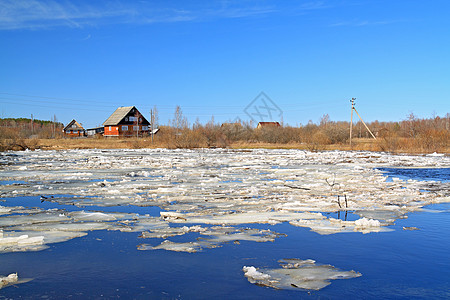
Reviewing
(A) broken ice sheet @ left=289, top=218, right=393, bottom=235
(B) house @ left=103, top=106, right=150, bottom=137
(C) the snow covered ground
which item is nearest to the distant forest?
(B) house @ left=103, top=106, right=150, bottom=137

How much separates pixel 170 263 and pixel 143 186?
22.1ft

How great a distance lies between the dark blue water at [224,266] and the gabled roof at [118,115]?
69.0 metres

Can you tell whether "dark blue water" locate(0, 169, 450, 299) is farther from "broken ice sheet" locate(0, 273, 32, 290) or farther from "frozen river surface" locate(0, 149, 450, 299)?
"broken ice sheet" locate(0, 273, 32, 290)

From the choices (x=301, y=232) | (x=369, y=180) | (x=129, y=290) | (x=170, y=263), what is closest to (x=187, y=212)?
(x=301, y=232)

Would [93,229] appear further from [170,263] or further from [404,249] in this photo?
[404,249]

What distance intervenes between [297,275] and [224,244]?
57.3 inches

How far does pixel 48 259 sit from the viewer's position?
5004 mm

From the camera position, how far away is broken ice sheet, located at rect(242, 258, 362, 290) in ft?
13.6

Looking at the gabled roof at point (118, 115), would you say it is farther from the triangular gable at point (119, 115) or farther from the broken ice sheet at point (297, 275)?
the broken ice sheet at point (297, 275)

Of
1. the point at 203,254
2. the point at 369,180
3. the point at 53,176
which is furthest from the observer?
the point at 53,176

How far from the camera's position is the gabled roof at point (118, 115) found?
72.6 metres

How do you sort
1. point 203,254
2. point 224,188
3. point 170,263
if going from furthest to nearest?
point 224,188 → point 203,254 → point 170,263

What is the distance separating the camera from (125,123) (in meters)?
73.1

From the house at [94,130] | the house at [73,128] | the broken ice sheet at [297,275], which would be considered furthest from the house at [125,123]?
the broken ice sheet at [297,275]
